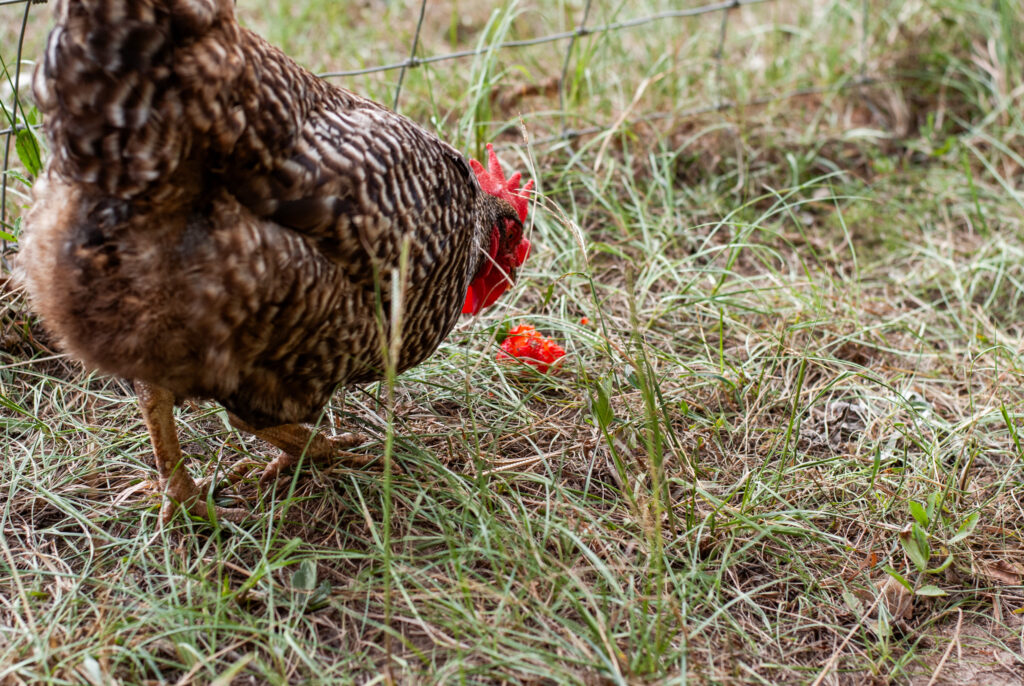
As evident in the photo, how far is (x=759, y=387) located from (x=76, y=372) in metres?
2.29

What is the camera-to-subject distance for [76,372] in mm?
2816

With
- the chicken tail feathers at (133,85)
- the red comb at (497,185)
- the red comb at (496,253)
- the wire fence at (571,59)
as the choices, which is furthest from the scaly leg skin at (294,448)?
the wire fence at (571,59)

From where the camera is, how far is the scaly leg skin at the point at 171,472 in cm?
226

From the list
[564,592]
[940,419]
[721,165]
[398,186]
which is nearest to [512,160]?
[721,165]

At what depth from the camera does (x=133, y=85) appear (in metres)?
1.66

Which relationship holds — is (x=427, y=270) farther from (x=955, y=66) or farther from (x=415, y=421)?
(x=955, y=66)

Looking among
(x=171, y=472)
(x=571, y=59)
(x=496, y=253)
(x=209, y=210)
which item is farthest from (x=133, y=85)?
(x=571, y=59)

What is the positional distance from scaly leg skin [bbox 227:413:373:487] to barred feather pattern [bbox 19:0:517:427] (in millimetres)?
224

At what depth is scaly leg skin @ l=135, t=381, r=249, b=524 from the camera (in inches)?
89.0

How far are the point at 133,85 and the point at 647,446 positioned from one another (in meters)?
1.47

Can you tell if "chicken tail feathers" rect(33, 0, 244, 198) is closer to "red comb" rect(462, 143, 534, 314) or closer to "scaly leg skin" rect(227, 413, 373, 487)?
"scaly leg skin" rect(227, 413, 373, 487)

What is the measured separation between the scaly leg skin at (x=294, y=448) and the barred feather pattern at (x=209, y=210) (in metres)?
0.22

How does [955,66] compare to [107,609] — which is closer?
[107,609]

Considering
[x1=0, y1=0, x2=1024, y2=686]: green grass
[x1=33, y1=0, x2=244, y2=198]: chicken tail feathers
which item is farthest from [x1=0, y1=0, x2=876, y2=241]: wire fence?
[x1=33, y1=0, x2=244, y2=198]: chicken tail feathers
